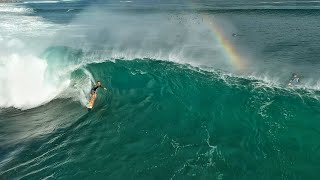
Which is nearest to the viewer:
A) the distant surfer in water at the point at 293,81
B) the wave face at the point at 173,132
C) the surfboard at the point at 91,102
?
the wave face at the point at 173,132

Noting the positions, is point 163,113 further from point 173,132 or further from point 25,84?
point 25,84

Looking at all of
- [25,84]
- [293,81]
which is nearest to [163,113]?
[293,81]

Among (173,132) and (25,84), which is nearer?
(173,132)

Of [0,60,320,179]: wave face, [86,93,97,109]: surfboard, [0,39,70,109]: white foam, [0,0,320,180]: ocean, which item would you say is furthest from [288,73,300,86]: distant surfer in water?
[0,39,70,109]: white foam

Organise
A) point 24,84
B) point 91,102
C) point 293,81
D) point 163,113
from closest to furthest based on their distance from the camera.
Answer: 1. point 163,113
2. point 91,102
3. point 293,81
4. point 24,84

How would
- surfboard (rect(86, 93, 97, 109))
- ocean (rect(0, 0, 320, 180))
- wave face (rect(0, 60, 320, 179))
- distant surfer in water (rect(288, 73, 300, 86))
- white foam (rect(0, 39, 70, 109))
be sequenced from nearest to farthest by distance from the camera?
wave face (rect(0, 60, 320, 179)) → ocean (rect(0, 0, 320, 180)) → surfboard (rect(86, 93, 97, 109)) → distant surfer in water (rect(288, 73, 300, 86)) → white foam (rect(0, 39, 70, 109))

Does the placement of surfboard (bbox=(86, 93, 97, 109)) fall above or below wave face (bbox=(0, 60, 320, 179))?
above

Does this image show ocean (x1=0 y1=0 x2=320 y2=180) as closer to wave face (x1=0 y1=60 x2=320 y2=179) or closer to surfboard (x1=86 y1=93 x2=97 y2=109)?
wave face (x1=0 y1=60 x2=320 y2=179)

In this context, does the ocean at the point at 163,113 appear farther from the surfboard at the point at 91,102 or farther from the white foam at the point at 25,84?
the surfboard at the point at 91,102

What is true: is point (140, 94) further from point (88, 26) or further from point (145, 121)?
point (88, 26)

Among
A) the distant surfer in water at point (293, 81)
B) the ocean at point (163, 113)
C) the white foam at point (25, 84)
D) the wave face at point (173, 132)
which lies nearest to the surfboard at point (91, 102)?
the ocean at point (163, 113)
